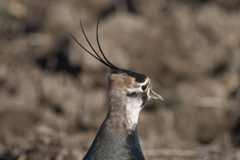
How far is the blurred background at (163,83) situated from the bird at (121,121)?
2.12 m

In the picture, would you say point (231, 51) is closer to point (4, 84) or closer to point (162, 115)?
point (162, 115)

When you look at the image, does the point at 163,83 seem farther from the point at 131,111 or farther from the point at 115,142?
the point at 115,142

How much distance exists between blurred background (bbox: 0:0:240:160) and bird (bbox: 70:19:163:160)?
212 centimetres

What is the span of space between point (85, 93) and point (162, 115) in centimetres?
161

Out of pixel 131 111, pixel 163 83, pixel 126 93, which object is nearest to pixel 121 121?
pixel 131 111

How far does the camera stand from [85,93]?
595 centimetres

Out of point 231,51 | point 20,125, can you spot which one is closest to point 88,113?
point 20,125

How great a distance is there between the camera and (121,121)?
2578mm

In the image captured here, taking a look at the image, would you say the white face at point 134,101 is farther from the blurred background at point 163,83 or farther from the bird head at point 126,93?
the blurred background at point 163,83

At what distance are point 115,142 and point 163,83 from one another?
3464 mm

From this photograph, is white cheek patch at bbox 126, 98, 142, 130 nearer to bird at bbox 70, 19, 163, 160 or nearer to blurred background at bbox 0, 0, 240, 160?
bird at bbox 70, 19, 163, 160

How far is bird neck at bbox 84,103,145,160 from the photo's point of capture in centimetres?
248

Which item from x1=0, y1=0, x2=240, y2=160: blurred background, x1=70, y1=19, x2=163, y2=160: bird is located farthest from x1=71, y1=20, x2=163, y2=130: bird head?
x1=0, y1=0, x2=240, y2=160: blurred background

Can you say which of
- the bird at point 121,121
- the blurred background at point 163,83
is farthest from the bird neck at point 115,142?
the blurred background at point 163,83
